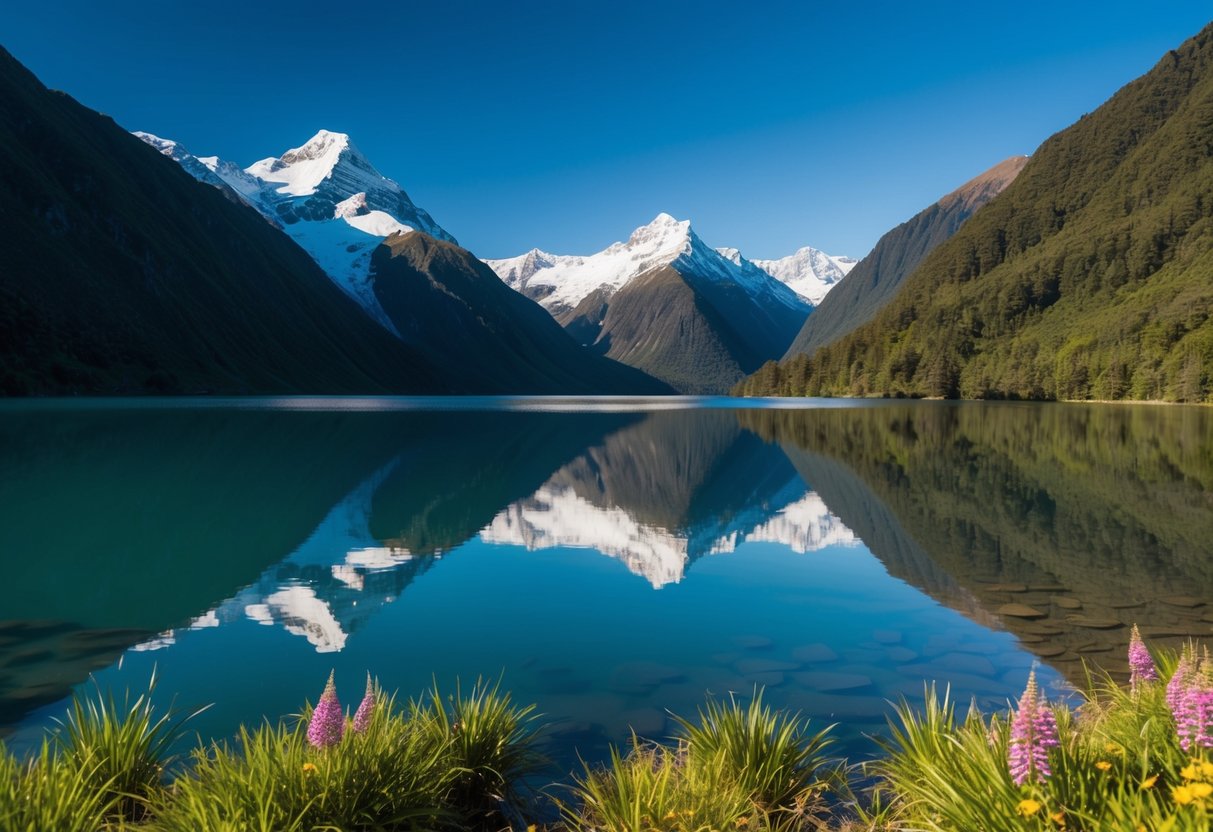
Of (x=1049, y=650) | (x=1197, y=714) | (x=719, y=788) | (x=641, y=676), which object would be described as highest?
(x=1197, y=714)

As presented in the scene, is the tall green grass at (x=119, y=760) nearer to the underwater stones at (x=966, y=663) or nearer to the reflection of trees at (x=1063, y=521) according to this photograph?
the underwater stones at (x=966, y=663)

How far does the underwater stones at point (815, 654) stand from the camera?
41.5ft

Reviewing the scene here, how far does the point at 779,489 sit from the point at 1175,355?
13812 cm

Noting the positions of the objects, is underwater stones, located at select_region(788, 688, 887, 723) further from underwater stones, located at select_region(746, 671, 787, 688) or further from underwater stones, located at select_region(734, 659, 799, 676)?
underwater stones, located at select_region(734, 659, 799, 676)

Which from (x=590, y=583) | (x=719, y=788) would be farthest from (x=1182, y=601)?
(x=719, y=788)

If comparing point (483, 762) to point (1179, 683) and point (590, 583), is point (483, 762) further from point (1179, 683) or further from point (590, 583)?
point (590, 583)

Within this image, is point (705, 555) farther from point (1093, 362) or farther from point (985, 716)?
point (1093, 362)

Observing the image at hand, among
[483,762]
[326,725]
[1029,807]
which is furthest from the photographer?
[483,762]

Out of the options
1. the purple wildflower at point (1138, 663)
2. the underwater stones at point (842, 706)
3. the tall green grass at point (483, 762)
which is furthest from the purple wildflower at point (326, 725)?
the purple wildflower at point (1138, 663)

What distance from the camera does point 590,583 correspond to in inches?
720

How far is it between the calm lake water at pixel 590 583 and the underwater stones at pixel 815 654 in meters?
0.05

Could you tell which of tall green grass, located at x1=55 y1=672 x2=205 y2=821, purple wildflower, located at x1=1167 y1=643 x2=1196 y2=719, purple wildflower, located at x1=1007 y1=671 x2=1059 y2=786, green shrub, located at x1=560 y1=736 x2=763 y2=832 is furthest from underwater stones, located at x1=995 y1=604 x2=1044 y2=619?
tall green grass, located at x1=55 y1=672 x2=205 y2=821

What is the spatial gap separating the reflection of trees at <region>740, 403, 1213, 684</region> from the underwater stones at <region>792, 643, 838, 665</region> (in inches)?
154

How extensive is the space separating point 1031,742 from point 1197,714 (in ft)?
4.96
